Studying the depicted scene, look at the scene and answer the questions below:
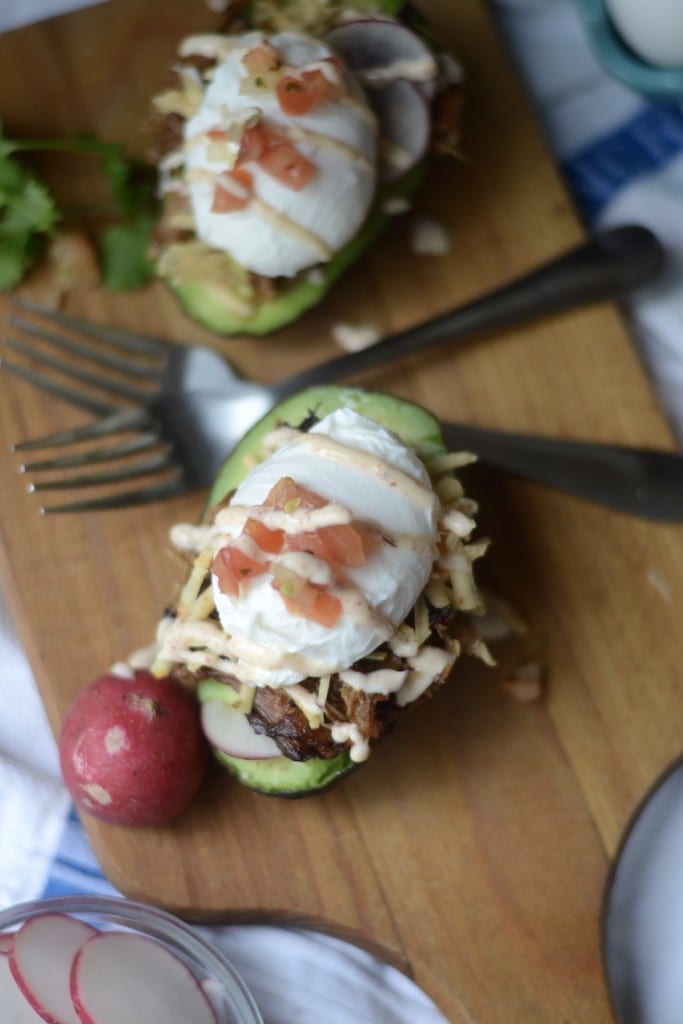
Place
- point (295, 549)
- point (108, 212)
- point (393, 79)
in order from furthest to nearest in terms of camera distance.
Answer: point (108, 212) → point (393, 79) → point (295, 549)

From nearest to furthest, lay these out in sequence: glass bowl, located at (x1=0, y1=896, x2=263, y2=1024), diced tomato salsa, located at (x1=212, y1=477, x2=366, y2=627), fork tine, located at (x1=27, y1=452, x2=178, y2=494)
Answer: diced tomato salsa, located at (x1=212, y1=477, x2=366, y2=627) → glass bowl, located at (x1=0, y1=896, x2=263, y2=1024) → fork tine, located at (x1=27, y1=452, x2=178, y2=494)

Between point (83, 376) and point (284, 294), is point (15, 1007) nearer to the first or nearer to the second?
point (83, 376)

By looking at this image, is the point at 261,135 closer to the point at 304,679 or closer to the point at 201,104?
the point at 201,104

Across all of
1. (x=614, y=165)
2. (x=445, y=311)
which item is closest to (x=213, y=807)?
(x=445, y=311)

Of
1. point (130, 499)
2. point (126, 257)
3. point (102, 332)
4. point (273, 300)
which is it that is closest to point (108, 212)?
point (126, 257)

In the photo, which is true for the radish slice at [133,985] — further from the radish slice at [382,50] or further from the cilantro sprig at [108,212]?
the radish slice at [382,50]

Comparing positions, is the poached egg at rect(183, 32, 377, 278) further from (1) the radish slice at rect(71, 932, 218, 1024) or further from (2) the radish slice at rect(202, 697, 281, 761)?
(1) the radish slice at rect(71, 932, 218, 1024)

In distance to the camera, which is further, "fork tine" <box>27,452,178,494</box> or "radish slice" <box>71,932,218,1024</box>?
"fork tine" <box>27,452,178,494</box>

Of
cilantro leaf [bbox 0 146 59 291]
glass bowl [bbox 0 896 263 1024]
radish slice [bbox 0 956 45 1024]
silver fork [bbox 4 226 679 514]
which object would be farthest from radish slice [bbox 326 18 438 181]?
radish slice [bbox 0 956 45 1024]
